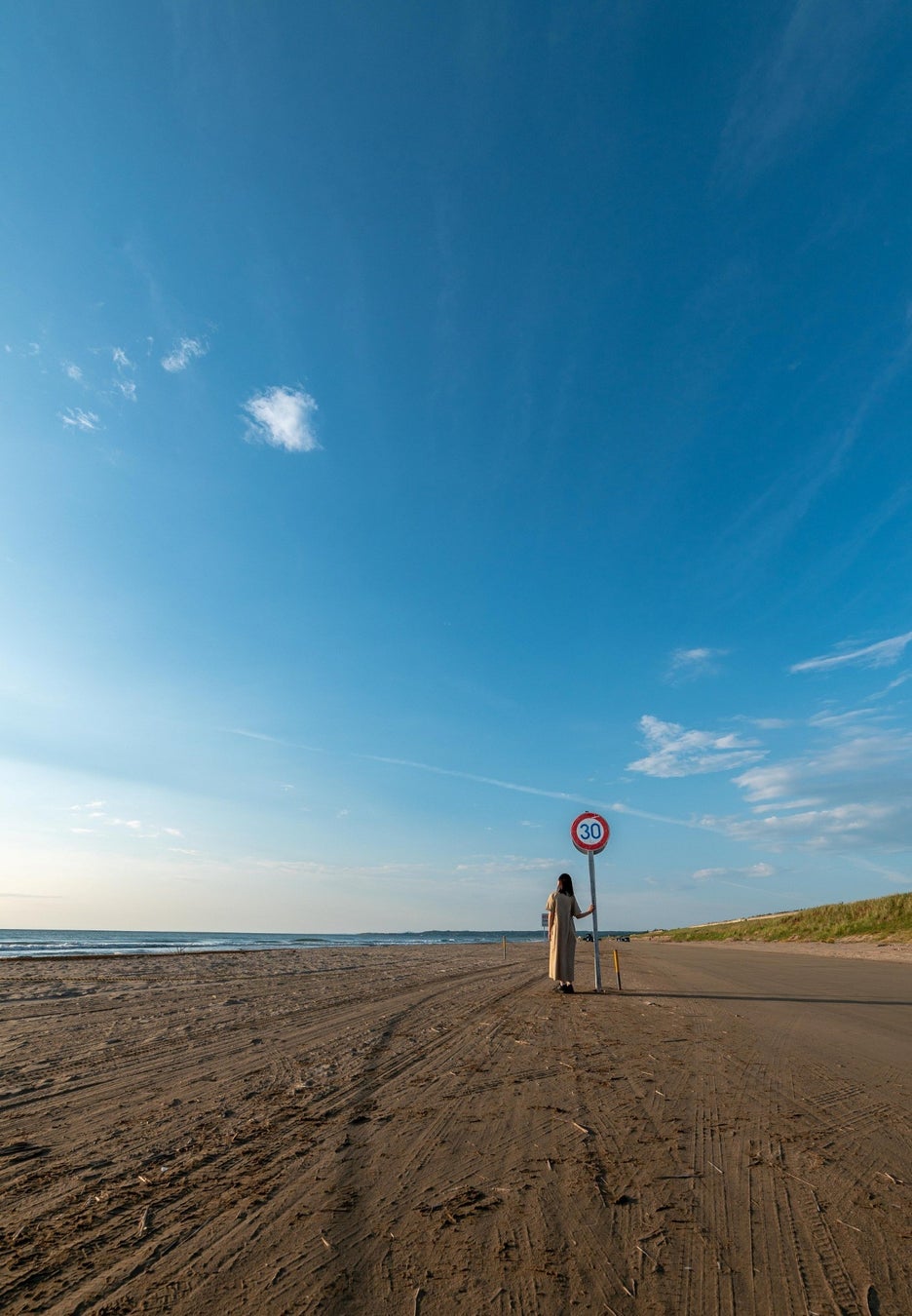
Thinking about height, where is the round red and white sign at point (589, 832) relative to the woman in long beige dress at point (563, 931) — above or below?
above

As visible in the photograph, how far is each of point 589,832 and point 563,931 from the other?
1.99 m

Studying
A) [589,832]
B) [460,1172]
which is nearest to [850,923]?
[589,832]

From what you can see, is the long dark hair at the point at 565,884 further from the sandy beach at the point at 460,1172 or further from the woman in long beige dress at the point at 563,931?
the sandy beach at the point at 460,1172

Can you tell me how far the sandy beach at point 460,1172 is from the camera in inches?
102

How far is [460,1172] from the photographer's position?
3.64 meters

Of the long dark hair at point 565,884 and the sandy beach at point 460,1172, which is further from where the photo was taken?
the long dark hair at point 565,884

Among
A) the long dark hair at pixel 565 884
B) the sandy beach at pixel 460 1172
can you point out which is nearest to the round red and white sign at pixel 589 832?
the long dark hair at pixel 565 884

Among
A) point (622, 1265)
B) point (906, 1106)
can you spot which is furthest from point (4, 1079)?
point (906, 1106)

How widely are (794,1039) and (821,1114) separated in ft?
11.0

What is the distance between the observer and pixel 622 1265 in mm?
2707

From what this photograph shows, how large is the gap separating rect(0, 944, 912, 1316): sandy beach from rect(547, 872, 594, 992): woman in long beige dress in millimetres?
4503

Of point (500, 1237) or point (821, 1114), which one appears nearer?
point (500, 1237)

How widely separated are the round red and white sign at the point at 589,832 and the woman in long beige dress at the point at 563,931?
717 millimetres

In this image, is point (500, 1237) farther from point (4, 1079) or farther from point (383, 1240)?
point (4, 1079)
